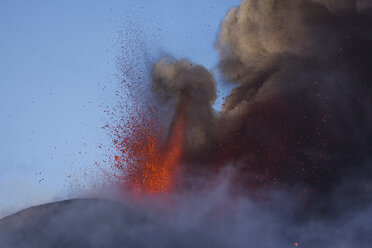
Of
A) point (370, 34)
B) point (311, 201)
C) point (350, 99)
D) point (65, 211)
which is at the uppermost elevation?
point (370, 34)

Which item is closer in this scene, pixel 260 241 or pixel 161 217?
pixel 260 241

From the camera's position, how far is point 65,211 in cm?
1405

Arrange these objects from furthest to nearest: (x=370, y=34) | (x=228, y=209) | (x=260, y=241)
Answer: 1. (x=370, y=34)
2. (x=228, y=209)
3. (x=260, y=241)

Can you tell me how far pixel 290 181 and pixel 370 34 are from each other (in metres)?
5.82

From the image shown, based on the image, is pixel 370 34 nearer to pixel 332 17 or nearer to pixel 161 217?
pixel 332 17

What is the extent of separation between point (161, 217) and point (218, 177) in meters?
3.47

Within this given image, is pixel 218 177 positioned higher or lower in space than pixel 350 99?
lower

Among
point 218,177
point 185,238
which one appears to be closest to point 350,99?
point 218,177

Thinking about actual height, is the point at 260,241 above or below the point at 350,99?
below

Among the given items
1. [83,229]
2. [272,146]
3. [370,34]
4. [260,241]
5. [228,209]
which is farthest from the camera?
[272,146]

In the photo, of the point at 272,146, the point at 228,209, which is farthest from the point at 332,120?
the point at 228,209

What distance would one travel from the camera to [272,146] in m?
16.6

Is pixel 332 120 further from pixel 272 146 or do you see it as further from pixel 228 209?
pixel 228 209

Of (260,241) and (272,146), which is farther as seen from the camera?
(272,146)
